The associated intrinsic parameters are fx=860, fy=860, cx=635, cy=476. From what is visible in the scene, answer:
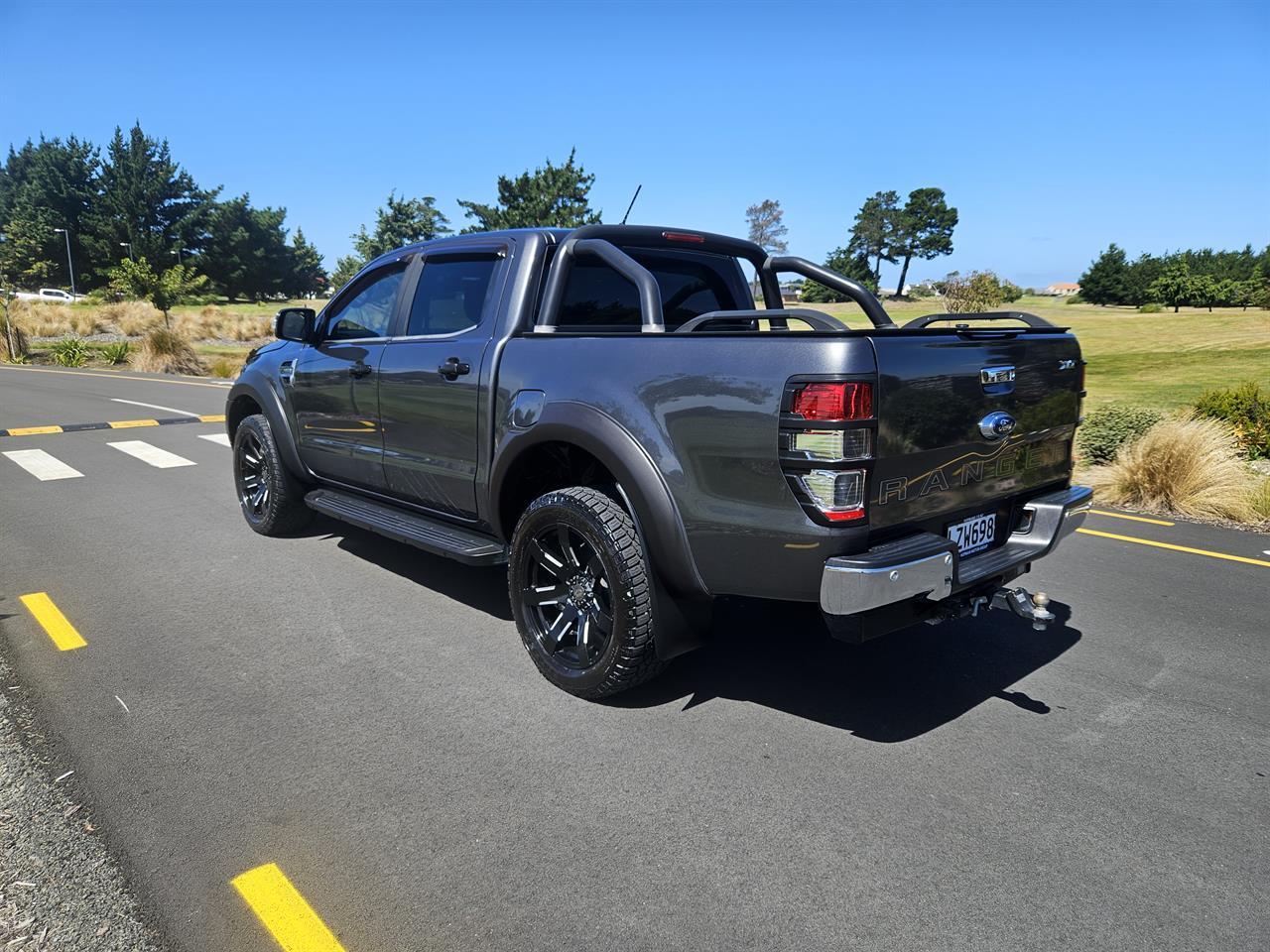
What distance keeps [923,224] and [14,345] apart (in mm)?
104470

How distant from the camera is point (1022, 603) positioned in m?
3.32

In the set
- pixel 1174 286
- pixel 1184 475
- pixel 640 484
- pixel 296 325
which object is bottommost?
pixel 1184 475

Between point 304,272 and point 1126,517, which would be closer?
point 1126,517

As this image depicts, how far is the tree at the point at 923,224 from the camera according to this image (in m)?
109

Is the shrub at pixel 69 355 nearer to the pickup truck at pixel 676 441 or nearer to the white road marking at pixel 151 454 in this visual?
the white road marking at pixel 151 454

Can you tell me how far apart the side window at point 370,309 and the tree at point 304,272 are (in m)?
99.9

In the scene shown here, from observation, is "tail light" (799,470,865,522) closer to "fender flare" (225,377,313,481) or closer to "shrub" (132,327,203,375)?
"fender flare" (225,377,313,481)

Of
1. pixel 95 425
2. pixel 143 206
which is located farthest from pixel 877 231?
pixel 95 425

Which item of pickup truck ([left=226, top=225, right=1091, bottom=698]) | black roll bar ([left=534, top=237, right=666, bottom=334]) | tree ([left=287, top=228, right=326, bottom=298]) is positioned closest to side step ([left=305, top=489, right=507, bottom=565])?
pickup truck ([left=226, top=225, right=1091, bottom=698])

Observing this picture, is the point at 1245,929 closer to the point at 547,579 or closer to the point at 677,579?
the point at 677,579

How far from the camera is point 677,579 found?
10.7ft

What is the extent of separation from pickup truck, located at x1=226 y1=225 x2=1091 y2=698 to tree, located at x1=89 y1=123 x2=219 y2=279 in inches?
3171

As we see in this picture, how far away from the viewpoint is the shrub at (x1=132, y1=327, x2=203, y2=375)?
2172 cm

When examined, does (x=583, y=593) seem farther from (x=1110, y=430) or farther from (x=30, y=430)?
(x=30, y=430)
